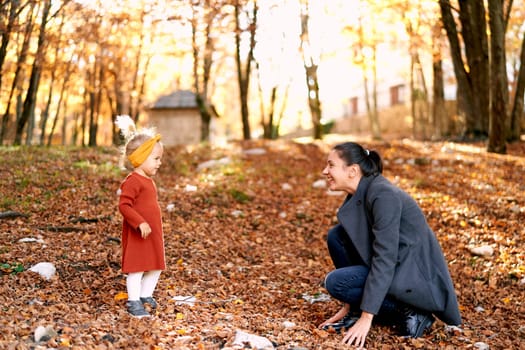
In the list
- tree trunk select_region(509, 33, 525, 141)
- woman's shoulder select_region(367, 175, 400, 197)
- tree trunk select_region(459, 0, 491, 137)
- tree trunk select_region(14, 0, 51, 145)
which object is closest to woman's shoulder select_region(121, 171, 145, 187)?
woman's shoulder select_region(367, 175, 400, 197)

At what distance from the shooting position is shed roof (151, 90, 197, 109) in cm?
2773

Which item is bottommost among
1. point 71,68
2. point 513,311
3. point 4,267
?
point 513,311

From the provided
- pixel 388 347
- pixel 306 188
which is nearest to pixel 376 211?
pixel 388 347

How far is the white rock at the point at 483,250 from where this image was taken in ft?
19.6

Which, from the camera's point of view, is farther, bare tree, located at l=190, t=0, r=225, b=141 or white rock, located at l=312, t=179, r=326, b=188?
bare tree, located at l=190, t=0, r=225, b=141

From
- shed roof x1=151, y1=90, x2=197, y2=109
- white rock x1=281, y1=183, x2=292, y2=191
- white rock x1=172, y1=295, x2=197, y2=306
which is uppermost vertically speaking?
shed roof x1=151, y1=90, x2=197, y2=109

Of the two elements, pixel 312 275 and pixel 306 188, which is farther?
pixel 306 188

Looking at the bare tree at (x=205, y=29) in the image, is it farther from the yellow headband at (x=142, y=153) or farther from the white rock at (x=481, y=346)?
the white rock at (x=481, y=346)

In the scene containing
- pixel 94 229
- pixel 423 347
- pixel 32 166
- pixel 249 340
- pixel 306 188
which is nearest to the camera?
pixel 249 340

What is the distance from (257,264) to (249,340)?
2435 mm

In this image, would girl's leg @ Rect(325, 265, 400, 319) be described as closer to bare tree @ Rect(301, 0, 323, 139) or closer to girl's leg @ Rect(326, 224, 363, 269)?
girl's leg @ Rect(326, 224, 363, 269)

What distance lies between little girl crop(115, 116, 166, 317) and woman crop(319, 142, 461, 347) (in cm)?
133

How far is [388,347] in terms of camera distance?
369 centimetres

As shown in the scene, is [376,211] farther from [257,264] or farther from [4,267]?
[4,267]
